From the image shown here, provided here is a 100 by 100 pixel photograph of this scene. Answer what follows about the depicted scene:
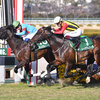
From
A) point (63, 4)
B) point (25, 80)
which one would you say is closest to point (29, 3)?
point (63, 4)

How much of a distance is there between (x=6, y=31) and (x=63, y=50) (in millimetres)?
1520

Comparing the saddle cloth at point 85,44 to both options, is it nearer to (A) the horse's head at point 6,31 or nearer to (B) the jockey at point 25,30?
(B) the jockey at point 25,30

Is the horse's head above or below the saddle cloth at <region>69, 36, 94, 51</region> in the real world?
above

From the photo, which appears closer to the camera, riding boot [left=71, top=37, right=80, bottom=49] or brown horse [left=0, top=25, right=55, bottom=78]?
riding boot [left=71, top=37, right=80, bottom=49]

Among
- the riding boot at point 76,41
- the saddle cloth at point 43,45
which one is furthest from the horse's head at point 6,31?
the riding boot at point 76,41

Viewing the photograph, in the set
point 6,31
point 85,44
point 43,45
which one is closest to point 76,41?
point 85,44

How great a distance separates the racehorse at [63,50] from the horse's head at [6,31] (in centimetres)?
74

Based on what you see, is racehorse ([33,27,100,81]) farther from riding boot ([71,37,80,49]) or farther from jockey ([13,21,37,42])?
jockey ([13,21,37,42])

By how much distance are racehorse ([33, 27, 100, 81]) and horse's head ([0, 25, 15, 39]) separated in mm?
745

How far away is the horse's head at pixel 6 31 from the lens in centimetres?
670

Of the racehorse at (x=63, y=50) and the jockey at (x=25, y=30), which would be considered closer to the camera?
the racehorse at (x=63, y=50)

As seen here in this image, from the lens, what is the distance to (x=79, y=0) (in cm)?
5488

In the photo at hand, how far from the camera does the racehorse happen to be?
20.5ft

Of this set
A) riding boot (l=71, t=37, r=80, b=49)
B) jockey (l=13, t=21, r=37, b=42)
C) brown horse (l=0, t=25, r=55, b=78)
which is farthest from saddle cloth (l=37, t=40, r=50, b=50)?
riding boot (l=71, t=37, r=80, b=49)
